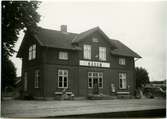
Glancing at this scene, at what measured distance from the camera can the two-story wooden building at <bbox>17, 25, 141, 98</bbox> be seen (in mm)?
3941

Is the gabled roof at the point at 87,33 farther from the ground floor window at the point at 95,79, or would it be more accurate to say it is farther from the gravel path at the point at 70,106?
the gravel path at the point at 70,106

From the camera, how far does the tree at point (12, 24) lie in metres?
3.82

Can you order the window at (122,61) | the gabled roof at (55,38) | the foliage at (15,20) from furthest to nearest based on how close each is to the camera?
the window at (122,61) < the gabled roof at (55,38) < the foliage at (15,20)

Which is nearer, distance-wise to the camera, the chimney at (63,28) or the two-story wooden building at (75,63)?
the two-story wooden building at (75,63)

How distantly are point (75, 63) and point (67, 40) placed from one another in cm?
38

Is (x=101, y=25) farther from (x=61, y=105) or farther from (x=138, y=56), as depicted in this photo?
(x=61, y=105)

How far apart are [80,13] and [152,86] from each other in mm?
1642

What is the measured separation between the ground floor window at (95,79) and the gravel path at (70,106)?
0.27 metres

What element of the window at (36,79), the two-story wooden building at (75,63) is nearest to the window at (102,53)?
the two-story wooden building at (75,63)

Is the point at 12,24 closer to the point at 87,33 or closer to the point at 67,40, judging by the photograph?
the point at 67,40

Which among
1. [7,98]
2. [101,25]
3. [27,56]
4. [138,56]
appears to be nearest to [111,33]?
[101,25]

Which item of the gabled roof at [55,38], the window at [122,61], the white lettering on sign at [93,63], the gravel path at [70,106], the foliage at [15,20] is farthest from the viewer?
the window at [122,61]

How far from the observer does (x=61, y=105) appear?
3934mm

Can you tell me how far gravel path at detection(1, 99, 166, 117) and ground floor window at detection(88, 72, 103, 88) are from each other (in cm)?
27
